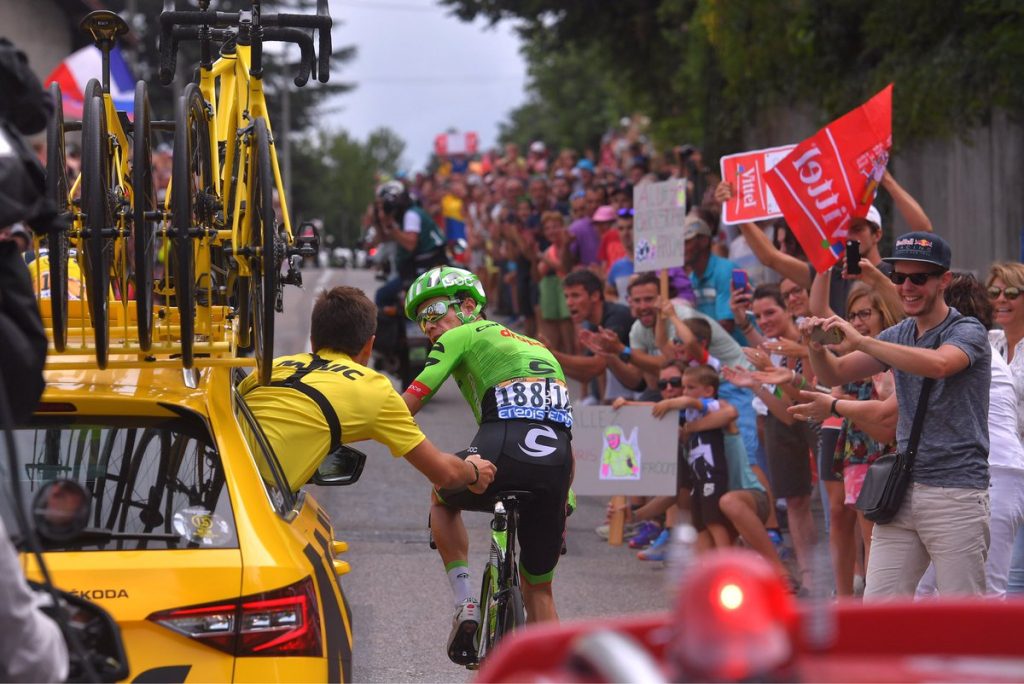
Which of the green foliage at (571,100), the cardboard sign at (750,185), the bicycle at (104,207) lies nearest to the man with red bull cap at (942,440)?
the bicycle at (104,207)

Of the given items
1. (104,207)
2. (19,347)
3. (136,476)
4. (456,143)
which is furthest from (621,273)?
(456,143)

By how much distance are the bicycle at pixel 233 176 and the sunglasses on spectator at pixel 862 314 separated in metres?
3.03

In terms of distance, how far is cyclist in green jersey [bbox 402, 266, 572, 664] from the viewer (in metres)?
6.50

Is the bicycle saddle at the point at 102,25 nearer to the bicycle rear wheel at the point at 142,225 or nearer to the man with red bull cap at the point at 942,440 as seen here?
the bicycle rear wheel at the point at 142,225

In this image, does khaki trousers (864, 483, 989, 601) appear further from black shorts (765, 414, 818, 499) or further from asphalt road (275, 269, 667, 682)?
black shorts (765, 414, 818, 499)

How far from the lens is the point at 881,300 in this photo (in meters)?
7.95

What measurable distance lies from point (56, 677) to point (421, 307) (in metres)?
3.75

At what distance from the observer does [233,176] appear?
6363 millimetres

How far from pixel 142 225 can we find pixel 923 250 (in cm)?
318

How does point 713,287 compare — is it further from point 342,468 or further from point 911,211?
point 342,468

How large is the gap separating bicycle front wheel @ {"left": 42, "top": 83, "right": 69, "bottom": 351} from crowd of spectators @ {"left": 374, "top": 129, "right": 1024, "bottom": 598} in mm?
3088

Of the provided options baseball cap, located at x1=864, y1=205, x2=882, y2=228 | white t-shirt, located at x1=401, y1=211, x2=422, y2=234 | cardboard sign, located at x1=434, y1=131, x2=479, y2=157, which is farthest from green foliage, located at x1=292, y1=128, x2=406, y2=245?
baseball cap, located at x1=864, y1=205, x2=882, y2=228

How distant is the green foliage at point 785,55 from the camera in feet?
45.5

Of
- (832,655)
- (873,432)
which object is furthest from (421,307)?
(832,655)
